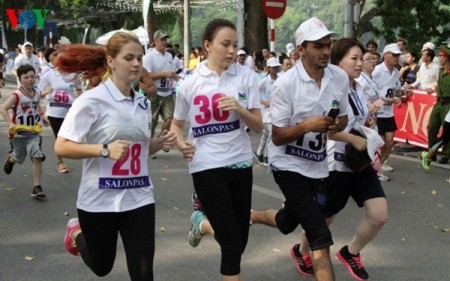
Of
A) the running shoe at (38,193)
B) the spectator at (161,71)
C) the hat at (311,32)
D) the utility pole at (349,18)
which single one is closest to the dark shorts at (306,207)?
the hat at (311,32)

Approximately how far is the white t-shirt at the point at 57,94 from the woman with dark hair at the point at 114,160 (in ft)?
16.5

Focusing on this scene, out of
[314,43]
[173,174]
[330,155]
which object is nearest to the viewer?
[314,43]

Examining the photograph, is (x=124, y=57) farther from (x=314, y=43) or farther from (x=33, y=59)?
(x=33, y=59)

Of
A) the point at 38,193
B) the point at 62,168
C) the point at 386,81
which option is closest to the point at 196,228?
the point at 38,193

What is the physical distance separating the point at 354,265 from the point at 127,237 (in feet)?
6.58

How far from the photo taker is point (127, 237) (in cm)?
373

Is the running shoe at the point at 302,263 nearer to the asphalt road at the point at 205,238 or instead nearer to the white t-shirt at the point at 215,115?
the asphalt road at the point at 205,238

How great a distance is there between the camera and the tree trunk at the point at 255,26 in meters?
18.9

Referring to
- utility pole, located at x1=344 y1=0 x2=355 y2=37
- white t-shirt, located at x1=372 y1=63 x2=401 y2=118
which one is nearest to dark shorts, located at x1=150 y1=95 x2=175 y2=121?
white t-shirt, located at x1=372 y1=63 x2=401 y2=118

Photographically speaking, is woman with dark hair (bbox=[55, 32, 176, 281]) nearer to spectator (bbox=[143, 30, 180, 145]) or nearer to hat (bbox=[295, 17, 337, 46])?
hat (bbox=[295, 17, 337, 46])

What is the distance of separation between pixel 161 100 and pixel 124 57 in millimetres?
7425

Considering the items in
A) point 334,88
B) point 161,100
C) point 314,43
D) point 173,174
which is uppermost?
point 314,43

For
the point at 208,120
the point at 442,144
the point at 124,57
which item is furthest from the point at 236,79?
the point at 442,144

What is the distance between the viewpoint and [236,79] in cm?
438
